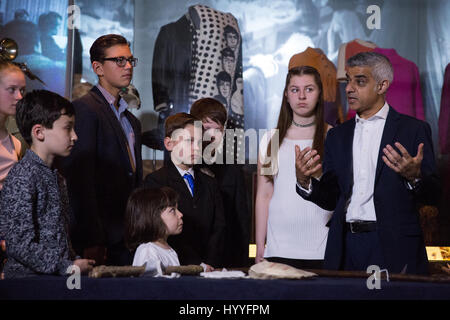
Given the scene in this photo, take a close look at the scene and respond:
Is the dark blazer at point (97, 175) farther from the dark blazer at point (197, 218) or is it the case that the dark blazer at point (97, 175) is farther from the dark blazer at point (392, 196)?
the dark blazer at point (392, 196)

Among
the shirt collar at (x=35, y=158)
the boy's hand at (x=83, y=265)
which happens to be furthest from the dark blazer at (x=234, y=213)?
the boy's hand at (x=83, y=265)

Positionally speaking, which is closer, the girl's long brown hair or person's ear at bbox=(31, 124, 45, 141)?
person's ear at bbox=(31, 124, 45, 141)

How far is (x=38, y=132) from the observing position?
2.55 meters

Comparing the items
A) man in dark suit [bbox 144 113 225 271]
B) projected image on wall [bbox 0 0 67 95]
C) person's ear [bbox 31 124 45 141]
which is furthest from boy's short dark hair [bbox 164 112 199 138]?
projected image on wall [bbox 0 0 67 95]

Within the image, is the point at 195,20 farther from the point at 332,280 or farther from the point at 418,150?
the point at 332,280

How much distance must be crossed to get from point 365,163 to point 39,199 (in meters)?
1.39

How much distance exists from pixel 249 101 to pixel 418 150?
10.8 ft

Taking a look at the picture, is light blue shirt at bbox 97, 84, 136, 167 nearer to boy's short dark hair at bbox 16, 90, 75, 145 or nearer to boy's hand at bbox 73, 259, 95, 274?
boy's short dark hair at bbox 16, 90, 75, 145

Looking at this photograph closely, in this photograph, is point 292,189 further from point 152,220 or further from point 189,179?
point 152,220

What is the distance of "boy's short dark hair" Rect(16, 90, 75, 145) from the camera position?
2.58 m

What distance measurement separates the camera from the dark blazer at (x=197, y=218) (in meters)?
3.10

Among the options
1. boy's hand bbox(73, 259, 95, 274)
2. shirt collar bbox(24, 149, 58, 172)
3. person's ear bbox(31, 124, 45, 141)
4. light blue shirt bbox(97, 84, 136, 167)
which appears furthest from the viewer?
light blue shirt bbox(97, 84, 136, 167)

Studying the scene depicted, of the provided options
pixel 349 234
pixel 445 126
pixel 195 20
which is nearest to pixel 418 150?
pixel 349 234

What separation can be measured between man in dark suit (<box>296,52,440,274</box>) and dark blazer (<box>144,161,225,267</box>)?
1.84 ft
